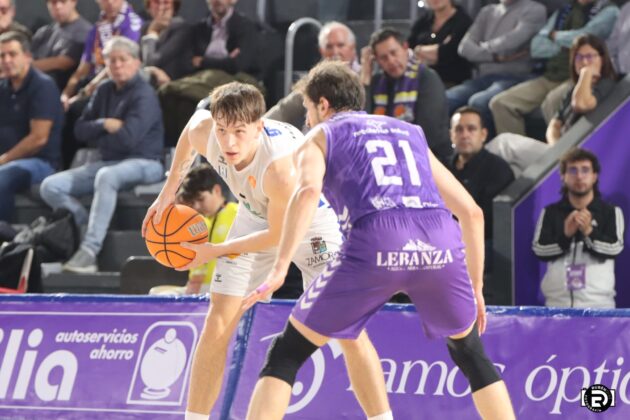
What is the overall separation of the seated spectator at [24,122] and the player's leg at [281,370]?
6296mm

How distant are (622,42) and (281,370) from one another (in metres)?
5.67

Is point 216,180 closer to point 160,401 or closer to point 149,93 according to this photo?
point 149,93

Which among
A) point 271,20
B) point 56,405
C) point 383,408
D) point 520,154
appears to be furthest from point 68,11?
→ point 383,408

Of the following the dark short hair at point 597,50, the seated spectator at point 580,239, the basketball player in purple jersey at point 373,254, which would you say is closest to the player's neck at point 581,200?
the seated spectator at point 580,239

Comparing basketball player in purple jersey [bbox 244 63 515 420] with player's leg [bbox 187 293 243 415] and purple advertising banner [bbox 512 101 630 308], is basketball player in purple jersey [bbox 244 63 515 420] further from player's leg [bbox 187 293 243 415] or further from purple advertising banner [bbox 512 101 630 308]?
purple advertising banner [bbox 512 101 630 308]

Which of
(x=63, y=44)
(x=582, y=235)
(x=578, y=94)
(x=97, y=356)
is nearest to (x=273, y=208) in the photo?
(x=97, y=356)

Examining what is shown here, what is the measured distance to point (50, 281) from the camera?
10203 mm

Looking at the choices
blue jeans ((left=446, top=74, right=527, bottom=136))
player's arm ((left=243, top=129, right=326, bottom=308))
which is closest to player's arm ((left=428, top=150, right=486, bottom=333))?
player's arm ((left=243, top=129, right=326, bottom=308))

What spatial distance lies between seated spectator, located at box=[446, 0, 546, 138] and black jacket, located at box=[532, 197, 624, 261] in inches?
68.5

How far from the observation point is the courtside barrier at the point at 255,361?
6414mm

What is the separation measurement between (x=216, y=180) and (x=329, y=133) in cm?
405

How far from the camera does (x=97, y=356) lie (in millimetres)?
7258

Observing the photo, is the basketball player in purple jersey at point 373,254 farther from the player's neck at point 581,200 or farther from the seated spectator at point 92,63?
the seated spectator at point 92,63

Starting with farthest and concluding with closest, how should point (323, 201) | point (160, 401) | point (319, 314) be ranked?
point (160, 401), point (323, 201), point (319, 314)
